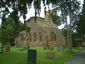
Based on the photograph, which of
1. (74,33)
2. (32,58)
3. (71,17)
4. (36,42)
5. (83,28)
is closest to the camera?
(32,58)

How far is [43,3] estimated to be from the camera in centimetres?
880

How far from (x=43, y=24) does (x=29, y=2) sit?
208 feet

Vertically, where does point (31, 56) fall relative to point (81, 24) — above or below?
below

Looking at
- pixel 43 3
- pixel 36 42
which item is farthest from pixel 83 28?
pixel 43 3

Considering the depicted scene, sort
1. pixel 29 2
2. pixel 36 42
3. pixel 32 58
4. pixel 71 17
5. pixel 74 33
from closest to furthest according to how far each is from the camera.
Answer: pixel 29 2 → pixel 32 58 → pixel 71 17 → pixel 74 33 → pixel 36 42

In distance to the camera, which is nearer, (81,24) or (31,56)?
(31,56)

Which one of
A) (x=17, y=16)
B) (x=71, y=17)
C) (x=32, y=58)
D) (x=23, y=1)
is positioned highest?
(x=71, y=17)

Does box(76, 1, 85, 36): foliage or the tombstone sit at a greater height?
box(76, 1, 85, 36): foliage

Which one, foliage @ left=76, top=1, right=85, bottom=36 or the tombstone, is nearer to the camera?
the tombstone

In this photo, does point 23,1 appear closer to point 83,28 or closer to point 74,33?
point 83,28

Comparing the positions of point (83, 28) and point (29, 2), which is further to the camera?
point (83, 28)

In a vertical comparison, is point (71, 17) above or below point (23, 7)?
above

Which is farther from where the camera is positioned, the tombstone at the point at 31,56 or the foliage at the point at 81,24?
the foliage at the point at 81,24

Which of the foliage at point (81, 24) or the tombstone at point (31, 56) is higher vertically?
the foliage at point (81, 24)
